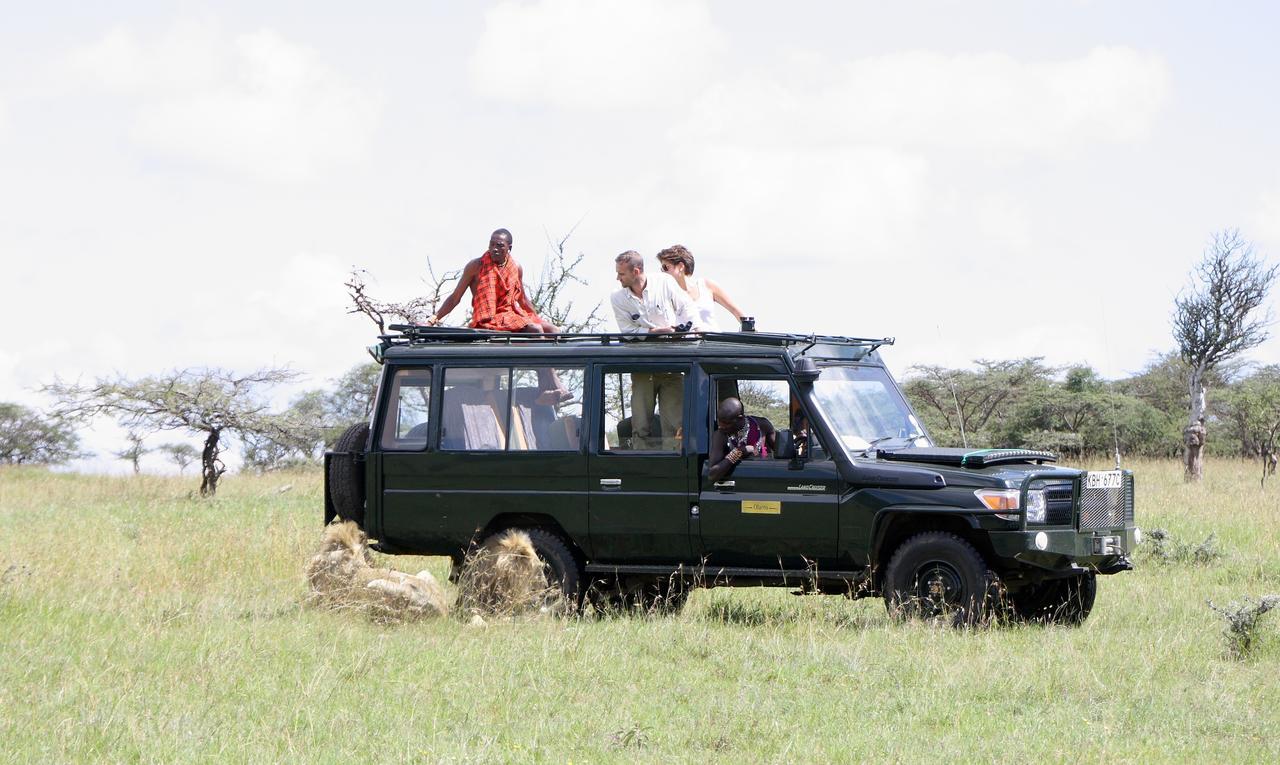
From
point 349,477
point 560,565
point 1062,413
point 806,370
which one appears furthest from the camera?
point 1062,413

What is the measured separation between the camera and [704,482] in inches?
412

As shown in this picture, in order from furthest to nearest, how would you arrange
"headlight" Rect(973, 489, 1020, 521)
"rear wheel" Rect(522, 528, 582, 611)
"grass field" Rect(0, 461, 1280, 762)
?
"rear wheel" Rect(522, 528, 582, 611) → "headlight" Rect(973, 489, 1020, 521) → "grass field" Rect(0, 461, 1280, 762)

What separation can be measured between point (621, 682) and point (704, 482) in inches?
93.8

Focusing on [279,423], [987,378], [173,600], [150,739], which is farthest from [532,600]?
[987,378]

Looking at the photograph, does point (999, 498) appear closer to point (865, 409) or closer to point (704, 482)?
point (865, 409)

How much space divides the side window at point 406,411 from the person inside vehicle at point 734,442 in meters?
2.30

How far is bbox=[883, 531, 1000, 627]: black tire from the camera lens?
9.77 metres

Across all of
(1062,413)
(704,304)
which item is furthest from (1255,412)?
(704,304)

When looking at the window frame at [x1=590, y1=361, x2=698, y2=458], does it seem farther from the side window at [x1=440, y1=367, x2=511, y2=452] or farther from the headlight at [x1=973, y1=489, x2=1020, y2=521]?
the headlight at [x1=973, y1=489, x2=1020, y2=521]

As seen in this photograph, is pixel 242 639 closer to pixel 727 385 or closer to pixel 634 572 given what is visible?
pixel 634 572

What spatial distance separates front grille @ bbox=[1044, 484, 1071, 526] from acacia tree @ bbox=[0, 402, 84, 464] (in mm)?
43560

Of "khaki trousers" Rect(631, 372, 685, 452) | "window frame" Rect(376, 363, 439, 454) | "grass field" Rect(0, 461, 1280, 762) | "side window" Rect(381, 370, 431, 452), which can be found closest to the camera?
"grass field" Rect(0, 461, 1280, 762)

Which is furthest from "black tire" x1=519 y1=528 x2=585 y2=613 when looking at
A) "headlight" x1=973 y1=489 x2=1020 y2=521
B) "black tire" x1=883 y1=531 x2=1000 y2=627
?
"headlight" x1=973 y1=489 x2=1020 y2=521

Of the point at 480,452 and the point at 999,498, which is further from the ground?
the point at 480,452
